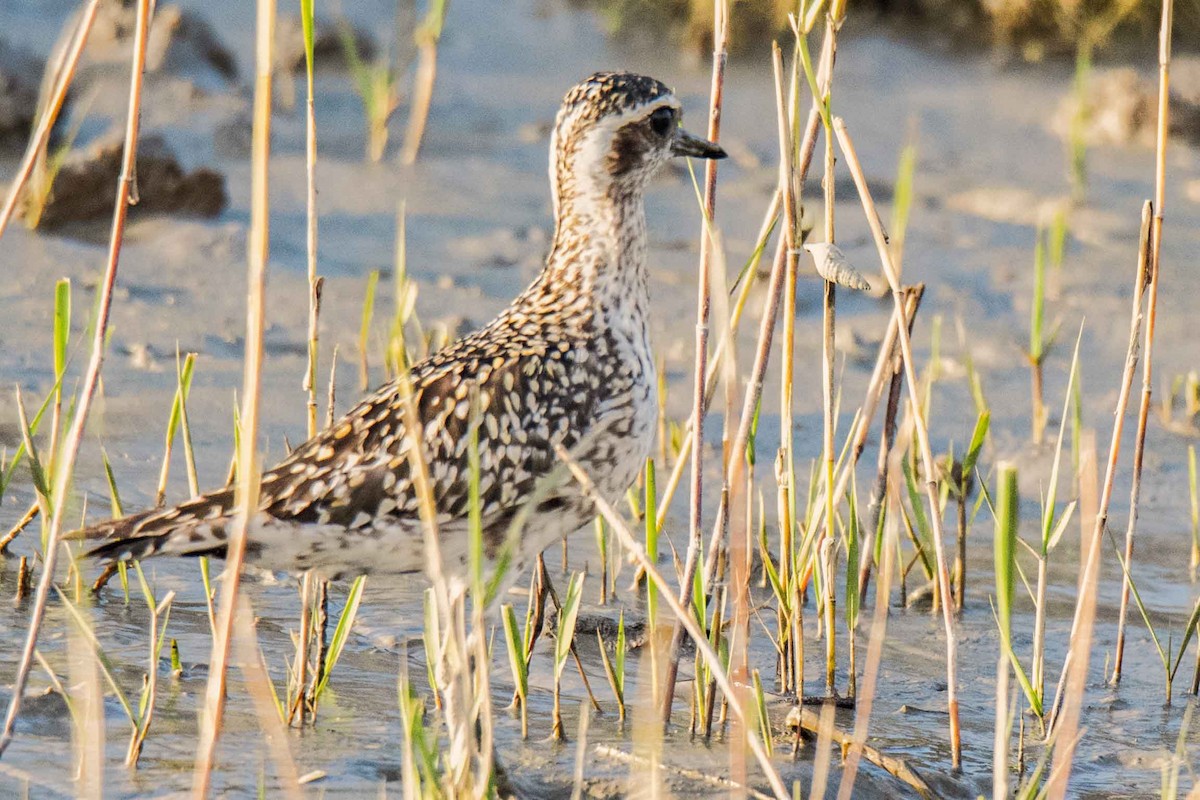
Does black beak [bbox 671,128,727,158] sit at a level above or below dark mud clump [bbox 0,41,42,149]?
below

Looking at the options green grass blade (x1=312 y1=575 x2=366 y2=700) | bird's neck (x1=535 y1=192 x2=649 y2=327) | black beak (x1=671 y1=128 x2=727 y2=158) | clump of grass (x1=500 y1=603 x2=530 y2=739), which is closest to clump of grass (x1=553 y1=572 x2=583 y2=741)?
clump of grass (x1=500 y1=603 x2=530 y2=739)

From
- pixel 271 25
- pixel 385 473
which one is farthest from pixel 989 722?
pixel 271 25

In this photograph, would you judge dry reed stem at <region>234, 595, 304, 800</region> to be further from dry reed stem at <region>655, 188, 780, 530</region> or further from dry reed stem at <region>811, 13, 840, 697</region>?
dry reed stem at <region>811, 13, 840, 697</region>

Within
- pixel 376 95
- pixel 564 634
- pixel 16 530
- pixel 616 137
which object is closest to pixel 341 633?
pixel 564 634

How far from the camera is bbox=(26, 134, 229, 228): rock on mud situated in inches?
315

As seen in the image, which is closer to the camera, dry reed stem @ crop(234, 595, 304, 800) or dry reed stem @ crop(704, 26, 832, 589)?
dry reed stem @ crop(234, 595, 304, 800)

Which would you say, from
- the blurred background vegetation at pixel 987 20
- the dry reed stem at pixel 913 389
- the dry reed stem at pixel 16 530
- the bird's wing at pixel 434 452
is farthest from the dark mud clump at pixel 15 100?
the dry reed stem at pixel 913 389

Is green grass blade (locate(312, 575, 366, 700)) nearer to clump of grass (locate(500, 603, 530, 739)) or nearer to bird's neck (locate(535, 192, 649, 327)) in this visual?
clump of grass (locate(500, 603, 530, 739))

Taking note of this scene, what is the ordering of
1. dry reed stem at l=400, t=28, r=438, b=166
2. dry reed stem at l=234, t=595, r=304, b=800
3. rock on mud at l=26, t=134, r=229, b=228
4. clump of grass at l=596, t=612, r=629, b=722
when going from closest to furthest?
dry reed stem at l=234, t=595, r=304, b=800
clump of grass at l=596, t=612, r=629, b=722
rock on mud at l=26, t=134, r=229, b=228
dry reed stem at l=400, t=28, r=438, b=166

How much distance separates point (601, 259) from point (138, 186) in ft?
13.0

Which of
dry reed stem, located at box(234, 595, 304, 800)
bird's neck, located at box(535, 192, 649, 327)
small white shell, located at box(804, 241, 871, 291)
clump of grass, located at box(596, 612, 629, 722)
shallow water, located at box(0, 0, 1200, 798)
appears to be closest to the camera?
dry reed stem, located at box(234, 595, 304, 800)

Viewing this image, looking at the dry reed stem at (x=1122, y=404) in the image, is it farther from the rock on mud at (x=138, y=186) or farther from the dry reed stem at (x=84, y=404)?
the rock on mud at (x=138, y=186)

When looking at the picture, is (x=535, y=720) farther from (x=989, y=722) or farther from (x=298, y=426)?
(x=298, y=426)

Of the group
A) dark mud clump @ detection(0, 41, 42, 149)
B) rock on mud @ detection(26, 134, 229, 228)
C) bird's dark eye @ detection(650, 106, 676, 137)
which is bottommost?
rock on mud @ detection(26, 134, 229, 228)
